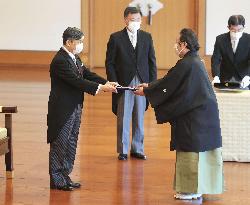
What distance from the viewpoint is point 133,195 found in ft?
20.5

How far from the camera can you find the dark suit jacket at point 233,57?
8.18m

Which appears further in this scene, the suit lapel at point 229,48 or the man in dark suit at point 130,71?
the suit lapel at point 229,48

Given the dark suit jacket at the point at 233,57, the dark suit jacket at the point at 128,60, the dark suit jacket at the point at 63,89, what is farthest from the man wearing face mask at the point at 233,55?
the dark suit jacket at the point at 63,89

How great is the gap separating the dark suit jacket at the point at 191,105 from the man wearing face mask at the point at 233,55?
2.17m

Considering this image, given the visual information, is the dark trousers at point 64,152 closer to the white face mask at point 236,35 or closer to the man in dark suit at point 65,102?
the man in dark suit at point 65,102

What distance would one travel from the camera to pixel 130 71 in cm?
764

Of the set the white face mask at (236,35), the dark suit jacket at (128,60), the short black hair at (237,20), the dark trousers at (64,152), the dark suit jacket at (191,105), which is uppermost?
the short black hair at (237,20)

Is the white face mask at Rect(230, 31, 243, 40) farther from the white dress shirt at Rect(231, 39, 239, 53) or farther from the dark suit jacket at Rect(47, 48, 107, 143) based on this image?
the dark suit jacket at Rect(47, 48, 107, 143)

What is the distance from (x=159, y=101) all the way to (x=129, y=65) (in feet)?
5.39

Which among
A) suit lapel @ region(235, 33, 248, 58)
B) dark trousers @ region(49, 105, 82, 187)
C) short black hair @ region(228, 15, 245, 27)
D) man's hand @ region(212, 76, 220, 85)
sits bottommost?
dark trousers @ region(49, 105, 82, 187)

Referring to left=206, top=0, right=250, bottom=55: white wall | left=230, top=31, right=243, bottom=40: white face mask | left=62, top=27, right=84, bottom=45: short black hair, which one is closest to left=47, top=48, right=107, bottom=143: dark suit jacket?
left=62, top=27, right=84, bottom=45: short black hair

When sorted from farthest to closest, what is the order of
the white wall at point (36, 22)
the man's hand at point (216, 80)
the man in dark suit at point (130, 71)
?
the white wall at point (36, 22)
the man's hand at point (216, 80)
the man in dark suit at point (130, 71)

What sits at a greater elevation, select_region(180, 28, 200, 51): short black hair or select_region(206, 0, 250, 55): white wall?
select_region(206, 0, 250, 55): white wall

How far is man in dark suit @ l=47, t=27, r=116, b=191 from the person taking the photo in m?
6.23
